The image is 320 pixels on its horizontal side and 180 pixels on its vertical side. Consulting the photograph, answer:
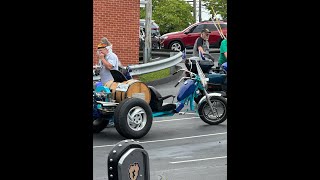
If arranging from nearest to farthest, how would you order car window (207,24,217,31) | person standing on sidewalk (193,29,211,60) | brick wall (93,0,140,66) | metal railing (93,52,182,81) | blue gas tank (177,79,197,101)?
1. blue gas tank (177,79,197,101)
2. person standing on sidewalk (193,29,211,60)
3. metal railing (93,52,182,81)
4. brick wall (93,0,140,66)
5. car window (207,24,217,31)

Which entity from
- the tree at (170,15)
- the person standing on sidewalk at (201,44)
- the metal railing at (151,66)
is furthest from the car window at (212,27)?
the person standing on sidewalk at (201,44)

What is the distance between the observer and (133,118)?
36.0ft

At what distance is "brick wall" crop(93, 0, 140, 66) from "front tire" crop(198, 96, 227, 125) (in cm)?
800

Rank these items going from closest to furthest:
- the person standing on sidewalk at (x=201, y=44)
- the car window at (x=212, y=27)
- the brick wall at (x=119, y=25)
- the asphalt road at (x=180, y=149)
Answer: the asphalt road at (x=180, y=149) < the person standing on sidewalk at (x=201, y=44) < the brick wall at (x=119, y=25) < the car window at (x=212, y=27)

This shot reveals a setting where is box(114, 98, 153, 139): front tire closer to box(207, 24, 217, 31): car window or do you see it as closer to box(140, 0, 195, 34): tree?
box(207, 24, 217, 31): car window

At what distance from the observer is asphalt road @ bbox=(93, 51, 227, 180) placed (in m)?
8.87

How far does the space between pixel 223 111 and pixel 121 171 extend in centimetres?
757

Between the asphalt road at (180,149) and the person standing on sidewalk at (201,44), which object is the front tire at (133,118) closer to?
the asphalt road at (180,149)

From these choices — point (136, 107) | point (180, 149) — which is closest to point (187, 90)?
point (136, 107)

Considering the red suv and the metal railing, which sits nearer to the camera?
the metal railing

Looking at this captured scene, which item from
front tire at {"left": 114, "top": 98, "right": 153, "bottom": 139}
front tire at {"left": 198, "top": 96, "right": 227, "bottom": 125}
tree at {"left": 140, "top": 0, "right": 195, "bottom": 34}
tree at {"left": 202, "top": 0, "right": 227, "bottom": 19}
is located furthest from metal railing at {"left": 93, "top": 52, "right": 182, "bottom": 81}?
tree at {"left": 202, "top": 0, "right": 227, "bottom": 19}

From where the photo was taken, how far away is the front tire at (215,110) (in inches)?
482
